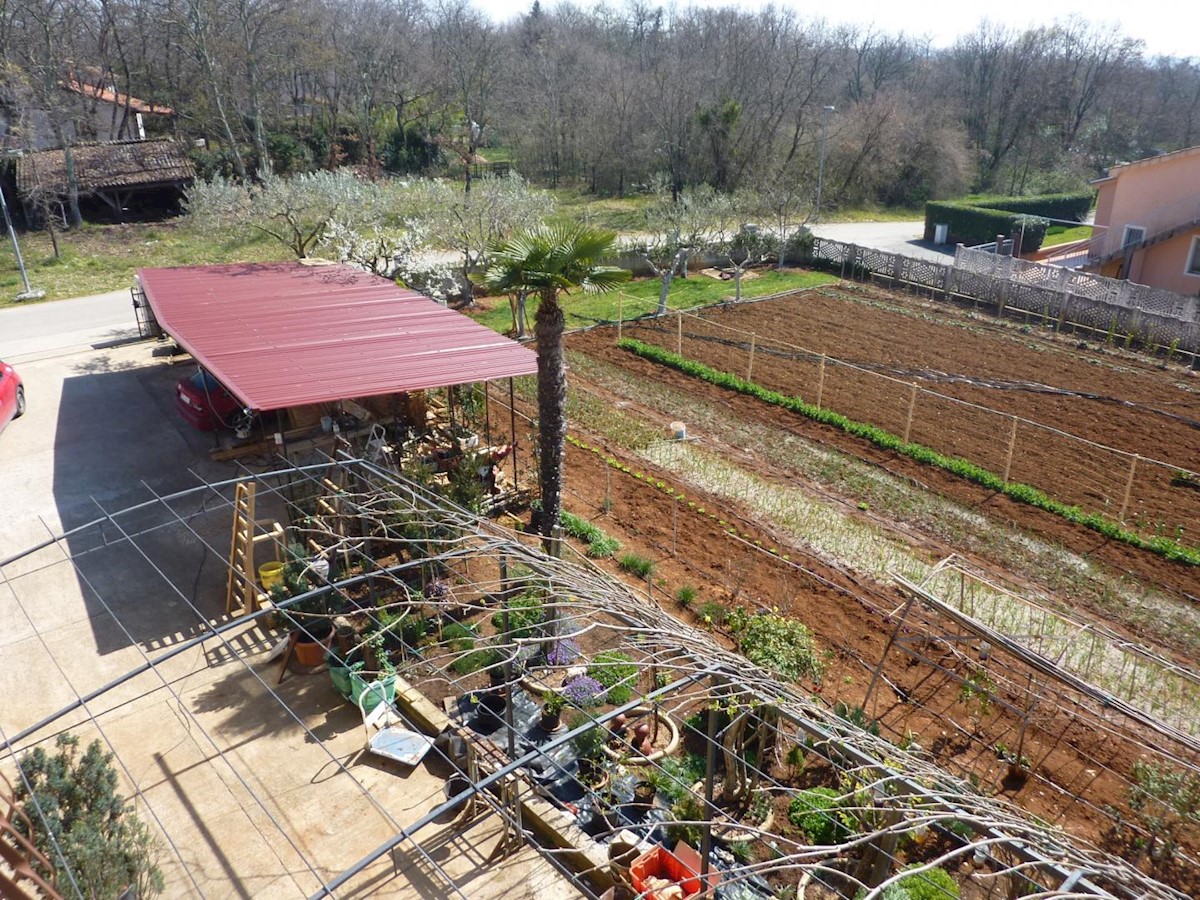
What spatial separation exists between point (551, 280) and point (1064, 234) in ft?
145

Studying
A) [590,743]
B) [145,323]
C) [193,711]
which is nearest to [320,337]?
[193,711]

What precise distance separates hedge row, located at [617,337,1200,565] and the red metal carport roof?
25.5ft

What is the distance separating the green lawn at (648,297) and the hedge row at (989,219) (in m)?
12.2

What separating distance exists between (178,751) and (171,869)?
164 cm

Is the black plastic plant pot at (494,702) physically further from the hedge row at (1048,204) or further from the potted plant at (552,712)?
the hedge row at (1048,204)

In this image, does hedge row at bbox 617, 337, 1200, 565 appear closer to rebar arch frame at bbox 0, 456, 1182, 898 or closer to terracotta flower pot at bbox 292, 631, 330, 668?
rebar arch frame at bbox 0, 456, 1182, 898

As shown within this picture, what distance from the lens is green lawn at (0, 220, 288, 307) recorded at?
29.8m

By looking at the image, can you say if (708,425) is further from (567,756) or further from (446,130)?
(446,130)

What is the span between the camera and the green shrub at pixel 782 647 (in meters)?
9.29

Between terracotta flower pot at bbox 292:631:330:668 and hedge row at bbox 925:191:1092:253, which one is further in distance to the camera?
hedge row at bbox 925:191:1092:253

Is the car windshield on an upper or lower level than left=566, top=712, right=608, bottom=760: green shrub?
upper

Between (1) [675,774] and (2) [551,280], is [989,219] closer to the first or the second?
(2) [551,280]

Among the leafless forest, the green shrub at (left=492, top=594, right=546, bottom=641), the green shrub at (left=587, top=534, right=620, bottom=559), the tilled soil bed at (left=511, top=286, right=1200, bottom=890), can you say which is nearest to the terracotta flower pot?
the green shrub at (left=492, top=594, right=546, bottom=641)

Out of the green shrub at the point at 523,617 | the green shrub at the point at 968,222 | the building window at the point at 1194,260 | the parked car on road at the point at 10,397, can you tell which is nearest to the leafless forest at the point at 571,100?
the green shrub at the point at 968,222
